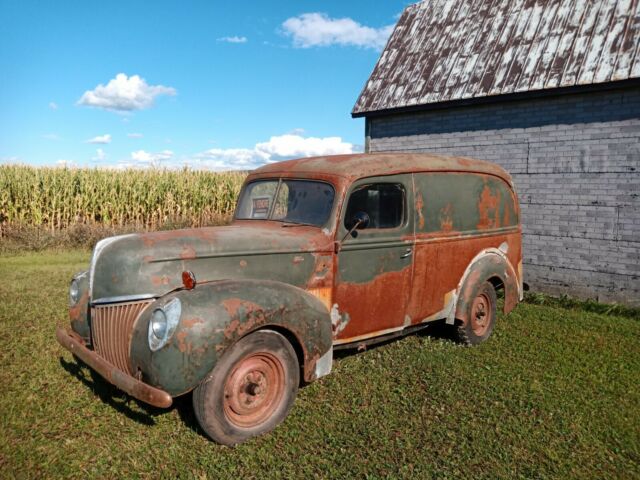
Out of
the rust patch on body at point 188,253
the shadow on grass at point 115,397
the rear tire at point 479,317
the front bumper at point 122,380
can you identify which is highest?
the rust patch on body at point 188,253

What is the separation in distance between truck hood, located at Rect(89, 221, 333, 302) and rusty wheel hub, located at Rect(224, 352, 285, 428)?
0.68 metres

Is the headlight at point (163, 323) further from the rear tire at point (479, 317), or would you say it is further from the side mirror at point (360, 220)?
the rear tire at point (479, 317)

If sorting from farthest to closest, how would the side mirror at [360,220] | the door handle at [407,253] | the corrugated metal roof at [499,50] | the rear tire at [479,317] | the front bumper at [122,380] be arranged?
1. the corrugated metal roof at [499,50]
2. the rear tire at [479,317]
3. the door handle at [407,253]
4. the side mirror at [360,220]
5. the front bumper at [122,380]

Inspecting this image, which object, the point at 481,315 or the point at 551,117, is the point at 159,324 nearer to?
the point at 481,315

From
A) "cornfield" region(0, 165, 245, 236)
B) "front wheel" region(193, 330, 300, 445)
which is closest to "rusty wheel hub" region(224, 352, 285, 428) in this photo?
"front wheel" region(193, 330, 300, 445)

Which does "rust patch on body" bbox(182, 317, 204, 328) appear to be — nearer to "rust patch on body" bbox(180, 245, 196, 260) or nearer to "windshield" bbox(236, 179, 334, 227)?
"rust patch on body" bbox(180, 245, 196, 260)

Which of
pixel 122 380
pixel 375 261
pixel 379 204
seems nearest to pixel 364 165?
pixel 379 204

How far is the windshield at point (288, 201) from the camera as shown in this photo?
14.6 ft

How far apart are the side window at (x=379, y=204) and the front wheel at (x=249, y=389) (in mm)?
1349

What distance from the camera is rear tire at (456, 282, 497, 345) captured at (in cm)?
557

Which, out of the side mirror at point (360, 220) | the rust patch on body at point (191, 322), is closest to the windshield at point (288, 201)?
the side mirror at point (360, 220)

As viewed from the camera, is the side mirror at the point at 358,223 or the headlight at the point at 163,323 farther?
the side mirror at the point at 358,223

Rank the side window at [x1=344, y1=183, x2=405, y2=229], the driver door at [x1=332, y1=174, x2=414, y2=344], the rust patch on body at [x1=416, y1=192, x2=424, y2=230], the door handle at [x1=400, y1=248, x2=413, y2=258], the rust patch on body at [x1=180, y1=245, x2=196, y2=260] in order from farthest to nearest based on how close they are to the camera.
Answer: the rust patch on body at [x1=416, y1=192, x2=424, y2=230]
the door handle at [x1=400, y1=248, x2=413, y2=258]
the side window at [x1=344, y1=183, x2=405, y2=229]
the driver door at [x1=332, y1=174, x2=414, y2=344]
the rust patch on body at [x1=180, y1=245, x2=196, y2=260]

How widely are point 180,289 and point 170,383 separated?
736 millimetres
